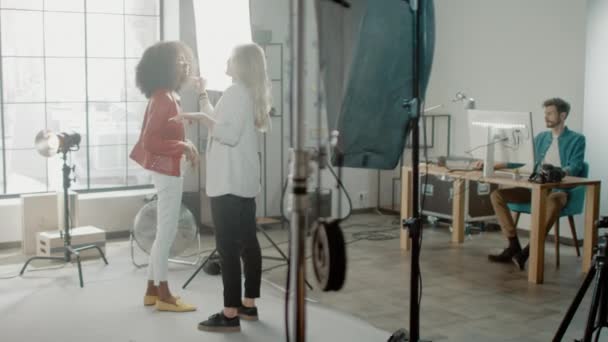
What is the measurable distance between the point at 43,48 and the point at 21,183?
1.10 metres

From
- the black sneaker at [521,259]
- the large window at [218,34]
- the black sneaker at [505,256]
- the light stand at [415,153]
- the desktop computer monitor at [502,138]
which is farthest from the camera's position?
the black sneaker at [505,256]

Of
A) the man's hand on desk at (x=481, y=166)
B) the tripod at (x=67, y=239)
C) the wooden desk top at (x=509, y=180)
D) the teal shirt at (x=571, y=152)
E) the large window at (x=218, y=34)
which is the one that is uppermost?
the large window at (x=218, y=34)

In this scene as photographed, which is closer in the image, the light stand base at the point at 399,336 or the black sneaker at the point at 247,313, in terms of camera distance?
the light stand base at the point at 399,336

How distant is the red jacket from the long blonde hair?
493 millimetres

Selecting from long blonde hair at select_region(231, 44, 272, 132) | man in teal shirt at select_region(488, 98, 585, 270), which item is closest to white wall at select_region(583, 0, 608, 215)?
man in teal shirt at select_region(488, 98, 585, 270)

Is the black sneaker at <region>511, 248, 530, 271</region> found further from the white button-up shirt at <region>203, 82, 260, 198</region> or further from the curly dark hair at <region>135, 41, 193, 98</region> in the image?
the curly dark hair at <region>135, 41, 193, 98</region>

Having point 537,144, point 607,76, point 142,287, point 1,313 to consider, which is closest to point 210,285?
point 142,287

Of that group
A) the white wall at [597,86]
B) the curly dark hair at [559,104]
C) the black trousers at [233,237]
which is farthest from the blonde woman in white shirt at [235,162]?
the white wall at [597,86]

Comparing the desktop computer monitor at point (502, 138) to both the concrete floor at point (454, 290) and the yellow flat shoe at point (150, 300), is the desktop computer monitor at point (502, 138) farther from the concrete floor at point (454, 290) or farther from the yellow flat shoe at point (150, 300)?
the yellow flat shoe at point (150, 300)

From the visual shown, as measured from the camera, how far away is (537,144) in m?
5.57

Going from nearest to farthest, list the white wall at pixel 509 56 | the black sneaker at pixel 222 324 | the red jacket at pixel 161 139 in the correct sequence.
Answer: the black sneaker at pixel 222 324
the red jacket at pixel 161 139
the white wall at pixel 509 56

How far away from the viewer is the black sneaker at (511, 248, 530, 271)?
17.0 feet

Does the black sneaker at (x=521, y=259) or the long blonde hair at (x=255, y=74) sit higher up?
the long blonde hair at (x=255, y=74)

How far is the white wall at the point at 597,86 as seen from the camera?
18.6 ft
